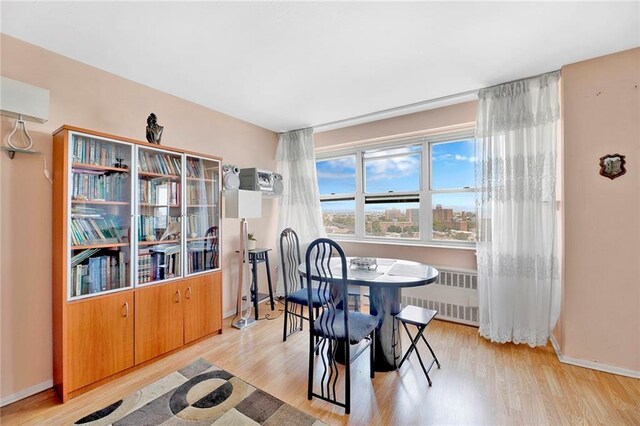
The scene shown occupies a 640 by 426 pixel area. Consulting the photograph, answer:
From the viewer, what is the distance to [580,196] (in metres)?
2.23

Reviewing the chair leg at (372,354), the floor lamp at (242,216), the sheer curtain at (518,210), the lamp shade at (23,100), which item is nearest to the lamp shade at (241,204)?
the floor lamp at (242,216)

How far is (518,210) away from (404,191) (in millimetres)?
1330

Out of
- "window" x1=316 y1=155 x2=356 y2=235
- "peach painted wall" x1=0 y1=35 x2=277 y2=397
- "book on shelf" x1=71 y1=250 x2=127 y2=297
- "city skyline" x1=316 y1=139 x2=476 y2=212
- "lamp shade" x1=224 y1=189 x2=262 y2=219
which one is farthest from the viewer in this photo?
"window" x1=316 y1=155 x2=356 y2=235

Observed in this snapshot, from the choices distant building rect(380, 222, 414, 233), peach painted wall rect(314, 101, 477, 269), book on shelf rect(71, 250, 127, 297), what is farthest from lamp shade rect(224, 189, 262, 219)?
distant building rect(380, 222, 414, 233)

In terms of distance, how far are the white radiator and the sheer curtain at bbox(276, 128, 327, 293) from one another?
5.22 ft

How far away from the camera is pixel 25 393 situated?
75.2 inches

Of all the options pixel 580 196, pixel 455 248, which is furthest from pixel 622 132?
pixel 455 248

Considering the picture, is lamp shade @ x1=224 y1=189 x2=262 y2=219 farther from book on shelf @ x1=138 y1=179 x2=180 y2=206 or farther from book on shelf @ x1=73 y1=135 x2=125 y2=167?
book on shelf @ x1=73 y1=135 x2=125 y2=167

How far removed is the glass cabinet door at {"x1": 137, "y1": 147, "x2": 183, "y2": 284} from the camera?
2348mm

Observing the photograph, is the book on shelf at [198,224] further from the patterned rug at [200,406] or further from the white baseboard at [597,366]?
the white baseboard at [597,366]

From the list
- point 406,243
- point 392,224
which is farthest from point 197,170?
point 406,243

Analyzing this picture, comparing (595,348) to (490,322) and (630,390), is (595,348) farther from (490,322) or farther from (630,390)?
(490,322)

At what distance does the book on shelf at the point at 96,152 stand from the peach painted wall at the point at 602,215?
12.4 feet

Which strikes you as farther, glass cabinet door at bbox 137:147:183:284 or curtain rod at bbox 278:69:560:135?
curtain rod at bbox 278:69:560:135
